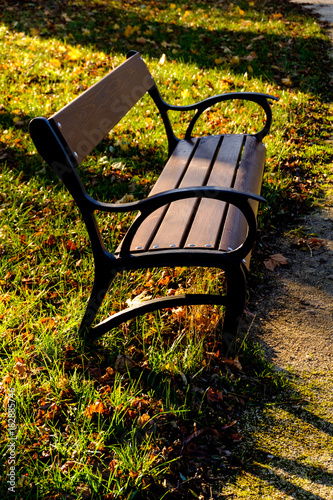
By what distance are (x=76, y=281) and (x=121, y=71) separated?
1.22 m

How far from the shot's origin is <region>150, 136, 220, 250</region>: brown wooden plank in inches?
82.6

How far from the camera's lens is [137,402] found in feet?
6.75

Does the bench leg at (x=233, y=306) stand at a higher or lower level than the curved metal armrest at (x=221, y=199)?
lower

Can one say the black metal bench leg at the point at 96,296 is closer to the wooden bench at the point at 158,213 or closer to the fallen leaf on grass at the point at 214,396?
the wooden bench at the point at 158,213

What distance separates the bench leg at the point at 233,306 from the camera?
78.5 inches

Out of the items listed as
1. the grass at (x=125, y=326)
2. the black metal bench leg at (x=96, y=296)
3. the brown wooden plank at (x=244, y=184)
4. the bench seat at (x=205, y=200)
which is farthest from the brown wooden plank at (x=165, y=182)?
the grass at (x=125, y=326)

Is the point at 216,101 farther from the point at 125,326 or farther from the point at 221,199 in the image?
the point at 125,326

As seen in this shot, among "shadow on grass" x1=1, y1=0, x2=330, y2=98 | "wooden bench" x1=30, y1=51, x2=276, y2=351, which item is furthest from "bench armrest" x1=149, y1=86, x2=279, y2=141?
"shadow on grass" x1=1, y1=0, x2=330, y2=98

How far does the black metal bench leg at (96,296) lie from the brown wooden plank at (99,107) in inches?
20.7

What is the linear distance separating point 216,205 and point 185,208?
0.16 metres

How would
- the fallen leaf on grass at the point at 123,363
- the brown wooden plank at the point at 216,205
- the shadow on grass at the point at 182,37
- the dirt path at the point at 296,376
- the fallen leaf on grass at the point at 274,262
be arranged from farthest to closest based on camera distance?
the shadow on grass at the point at 182,37 → the fallen leaf on grass at the point at 274,262 → the fallen leaf on grass at the point at 123,363 → the brown wooden plank at the point at 216,205 → the dirt path at the point at 296,376

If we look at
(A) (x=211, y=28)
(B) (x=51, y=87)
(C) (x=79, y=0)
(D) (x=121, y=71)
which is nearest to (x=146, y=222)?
(D) (x=121, y=71)

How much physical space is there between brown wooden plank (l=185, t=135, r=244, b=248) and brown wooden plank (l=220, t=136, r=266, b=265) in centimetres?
4

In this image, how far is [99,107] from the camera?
2283mm
